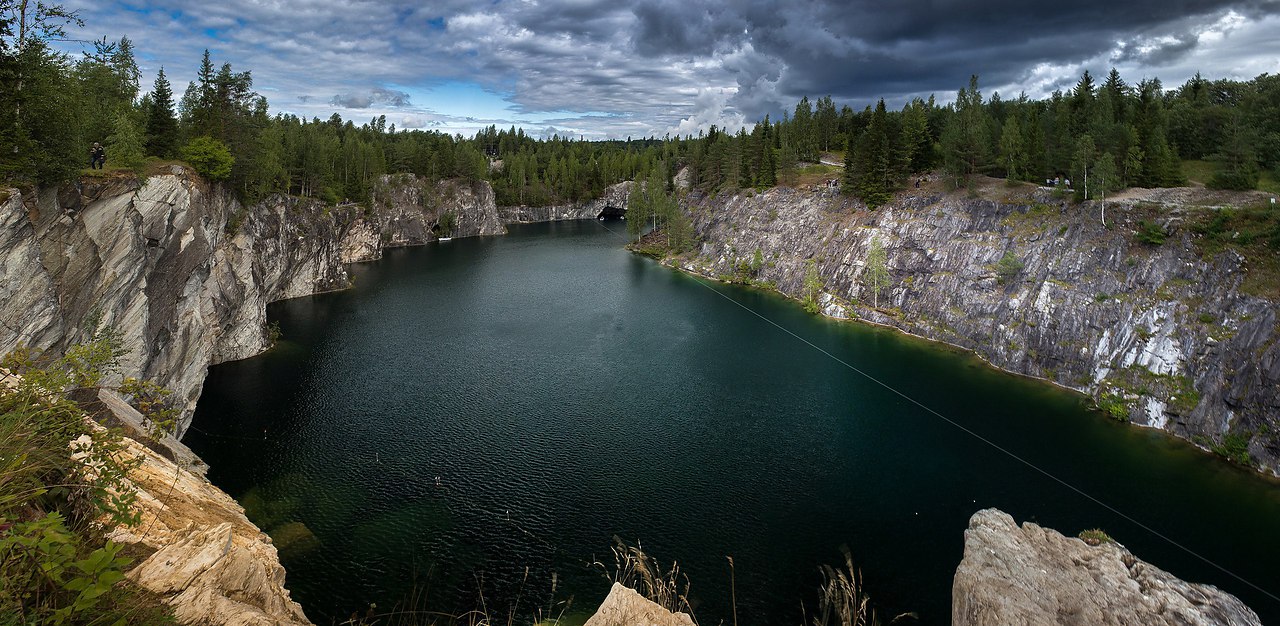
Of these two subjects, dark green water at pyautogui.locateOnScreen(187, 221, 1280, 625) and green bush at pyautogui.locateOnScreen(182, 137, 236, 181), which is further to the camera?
green bush at pyautogui.locateOnScreen(182, 137, 236, 181)

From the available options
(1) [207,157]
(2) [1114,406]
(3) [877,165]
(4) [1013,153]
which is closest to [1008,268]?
(2) [1114,406]

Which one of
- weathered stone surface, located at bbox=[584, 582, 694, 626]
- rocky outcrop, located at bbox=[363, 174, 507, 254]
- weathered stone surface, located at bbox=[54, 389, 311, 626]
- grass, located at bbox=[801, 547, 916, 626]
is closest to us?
weathered stone surface, located at bbox=[54, 389, 311, 626]

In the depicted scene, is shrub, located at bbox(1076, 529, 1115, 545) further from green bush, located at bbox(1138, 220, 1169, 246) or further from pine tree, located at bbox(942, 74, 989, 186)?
pine tree, located at bbox(942, 74, 989, 186)

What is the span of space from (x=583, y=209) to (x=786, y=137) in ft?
276

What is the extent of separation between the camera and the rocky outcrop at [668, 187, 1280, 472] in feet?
123

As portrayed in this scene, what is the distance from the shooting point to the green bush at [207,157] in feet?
141

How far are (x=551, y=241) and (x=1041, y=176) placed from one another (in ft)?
287

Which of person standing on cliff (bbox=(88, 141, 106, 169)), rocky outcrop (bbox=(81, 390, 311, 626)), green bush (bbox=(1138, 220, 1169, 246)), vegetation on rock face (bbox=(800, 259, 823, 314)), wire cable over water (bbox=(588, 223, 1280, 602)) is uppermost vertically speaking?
person standing on cliff (bbox=(88, 141, 106, 169))

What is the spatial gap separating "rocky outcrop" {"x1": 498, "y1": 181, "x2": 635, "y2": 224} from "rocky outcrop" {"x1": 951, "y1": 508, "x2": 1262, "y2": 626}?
150149 millimetres

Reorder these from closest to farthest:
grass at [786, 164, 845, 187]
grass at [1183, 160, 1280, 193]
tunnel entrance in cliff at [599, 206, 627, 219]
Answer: grass at [1183, 160, 1280, 193]
grass at [786, 164, 845, 187]
tunnel entrance in cliff at [599, 206, 627, 219]

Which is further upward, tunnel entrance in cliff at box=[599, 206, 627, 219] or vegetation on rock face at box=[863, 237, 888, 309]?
tunnel entrance in cliff at box=[599, 206, 627, 219]

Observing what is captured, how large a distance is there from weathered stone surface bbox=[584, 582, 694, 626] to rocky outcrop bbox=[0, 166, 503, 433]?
24.5 m

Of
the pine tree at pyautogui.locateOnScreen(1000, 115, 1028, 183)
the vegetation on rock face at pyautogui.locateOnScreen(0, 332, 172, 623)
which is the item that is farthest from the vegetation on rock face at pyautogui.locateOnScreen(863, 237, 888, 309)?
the vegetation on rock face at pyautogui.locateOnScreen(0, 332, 172, 623)

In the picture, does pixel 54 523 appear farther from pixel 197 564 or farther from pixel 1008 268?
pixel 1008 268
